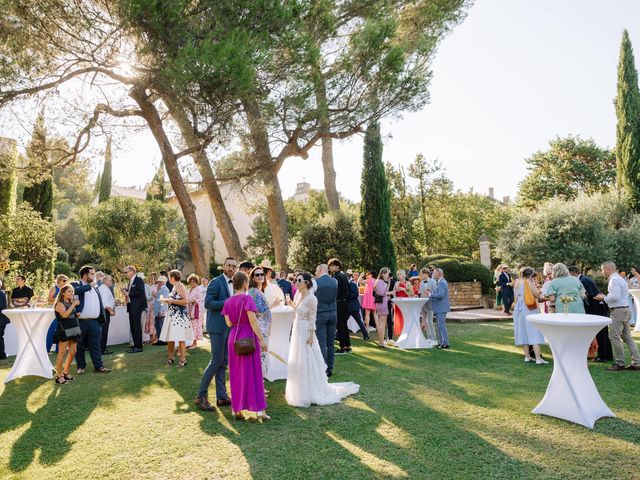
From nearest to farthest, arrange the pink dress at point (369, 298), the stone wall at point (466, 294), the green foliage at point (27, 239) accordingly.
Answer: the pink dress at point (369, 298) → the green foliage at point (27, 239) → the stone wall at point (466, 294)

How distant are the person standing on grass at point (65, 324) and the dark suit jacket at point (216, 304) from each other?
2518mm

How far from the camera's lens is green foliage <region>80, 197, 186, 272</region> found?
22391mm

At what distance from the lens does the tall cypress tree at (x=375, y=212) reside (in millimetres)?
20156

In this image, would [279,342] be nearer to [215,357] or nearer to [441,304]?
[215,357]

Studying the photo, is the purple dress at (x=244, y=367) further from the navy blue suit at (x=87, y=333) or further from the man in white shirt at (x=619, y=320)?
the man in white shirt at (x=619, y=320)

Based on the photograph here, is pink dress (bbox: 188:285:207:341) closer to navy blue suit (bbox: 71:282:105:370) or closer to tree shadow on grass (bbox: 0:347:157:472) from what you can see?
tree shadow on grass (bbox: 0:347:157:472)

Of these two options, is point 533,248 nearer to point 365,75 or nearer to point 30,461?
point 365,75

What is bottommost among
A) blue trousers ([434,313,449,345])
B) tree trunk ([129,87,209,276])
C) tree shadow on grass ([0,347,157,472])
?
tree shadow on grass ([0,347,157,472])

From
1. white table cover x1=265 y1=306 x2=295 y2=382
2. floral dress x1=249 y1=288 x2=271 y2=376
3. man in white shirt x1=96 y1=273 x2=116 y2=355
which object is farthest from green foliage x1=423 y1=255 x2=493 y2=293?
floral dress x1=249 y1=288 x2=271 y2=376

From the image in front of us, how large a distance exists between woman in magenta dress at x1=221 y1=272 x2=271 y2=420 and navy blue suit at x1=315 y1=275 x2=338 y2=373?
1923 millimetres

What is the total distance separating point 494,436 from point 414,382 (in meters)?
2.16

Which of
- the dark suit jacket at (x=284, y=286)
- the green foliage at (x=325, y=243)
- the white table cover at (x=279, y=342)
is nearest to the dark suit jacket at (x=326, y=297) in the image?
the white table cover at (x=279, y=342)

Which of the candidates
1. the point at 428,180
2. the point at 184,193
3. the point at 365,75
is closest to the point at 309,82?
the point at 365,75

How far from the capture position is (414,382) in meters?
6.46
